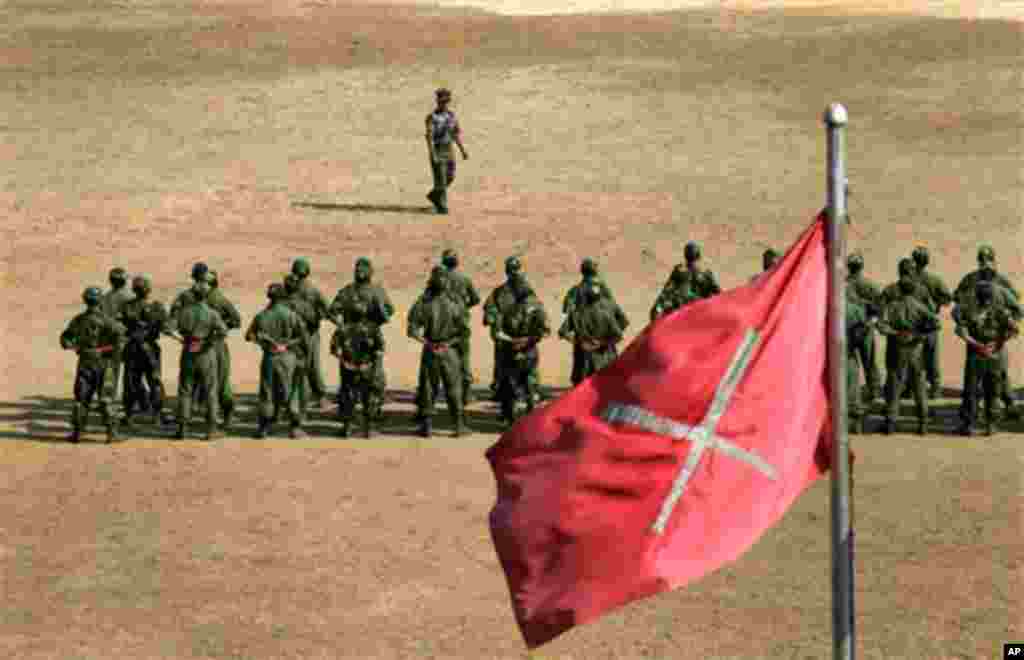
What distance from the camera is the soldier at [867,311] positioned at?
77.3ft

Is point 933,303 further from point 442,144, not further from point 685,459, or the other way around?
point 685,459

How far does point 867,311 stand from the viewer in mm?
23547

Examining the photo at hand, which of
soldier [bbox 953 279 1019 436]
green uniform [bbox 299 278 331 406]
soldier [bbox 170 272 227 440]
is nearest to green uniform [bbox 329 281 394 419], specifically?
green uniform [bbox 299 278 331 406]

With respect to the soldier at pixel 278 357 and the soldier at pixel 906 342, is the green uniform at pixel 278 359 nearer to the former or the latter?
the soldier at pixel 278 357

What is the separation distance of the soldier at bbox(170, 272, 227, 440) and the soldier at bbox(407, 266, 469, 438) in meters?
2.09

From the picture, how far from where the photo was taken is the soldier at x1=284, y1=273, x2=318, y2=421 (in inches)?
923

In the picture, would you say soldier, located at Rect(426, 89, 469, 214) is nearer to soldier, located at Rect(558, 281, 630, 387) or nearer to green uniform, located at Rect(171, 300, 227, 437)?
soldier, located at Rect(558, 281, 630, 387)

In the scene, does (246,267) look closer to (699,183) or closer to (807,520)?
(699,183)

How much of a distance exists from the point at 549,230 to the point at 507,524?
23378mm

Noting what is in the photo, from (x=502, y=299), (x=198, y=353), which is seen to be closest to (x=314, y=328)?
(x=198, y=353)

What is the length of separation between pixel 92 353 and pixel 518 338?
4.44m

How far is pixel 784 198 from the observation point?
34.9m

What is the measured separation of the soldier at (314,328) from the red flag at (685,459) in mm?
13762

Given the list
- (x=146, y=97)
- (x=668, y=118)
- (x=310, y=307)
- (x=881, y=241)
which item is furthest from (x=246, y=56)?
(x=310, y=307)
